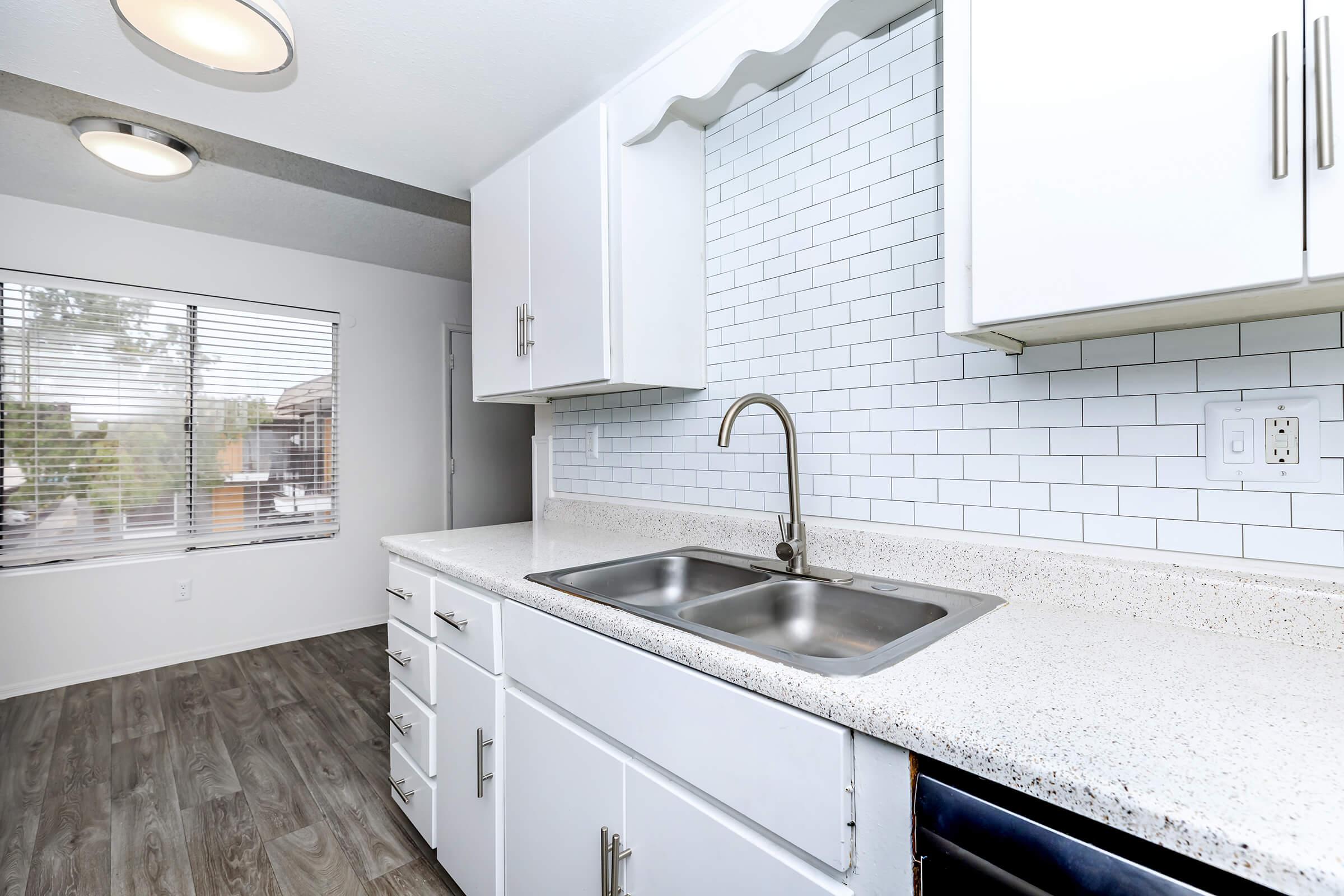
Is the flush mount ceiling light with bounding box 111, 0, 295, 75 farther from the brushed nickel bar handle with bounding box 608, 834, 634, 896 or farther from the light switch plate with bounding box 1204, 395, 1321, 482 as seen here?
the light switch plate with bounding box 1204, 395, 1321, 482

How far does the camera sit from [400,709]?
1.89 meters

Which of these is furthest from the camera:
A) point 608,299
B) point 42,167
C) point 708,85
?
point 42,167

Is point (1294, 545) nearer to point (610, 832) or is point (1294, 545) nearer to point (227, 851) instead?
point (610, 832)

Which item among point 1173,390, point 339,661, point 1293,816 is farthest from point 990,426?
point 339,661

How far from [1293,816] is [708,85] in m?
1.60

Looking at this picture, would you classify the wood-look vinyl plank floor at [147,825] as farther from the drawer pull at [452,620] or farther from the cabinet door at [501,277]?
the cabinet door at [501,277]

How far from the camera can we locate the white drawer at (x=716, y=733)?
2.48 ft

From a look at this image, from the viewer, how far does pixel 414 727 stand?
70.8 inches

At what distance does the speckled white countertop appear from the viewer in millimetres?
505

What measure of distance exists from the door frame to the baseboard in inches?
31.5

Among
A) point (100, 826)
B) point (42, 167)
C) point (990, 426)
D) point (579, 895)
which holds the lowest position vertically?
point (100, 826)

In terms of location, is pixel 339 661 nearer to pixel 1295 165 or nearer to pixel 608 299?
pixel 608 299

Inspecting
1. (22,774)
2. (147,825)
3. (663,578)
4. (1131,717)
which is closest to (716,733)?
(1131,717)

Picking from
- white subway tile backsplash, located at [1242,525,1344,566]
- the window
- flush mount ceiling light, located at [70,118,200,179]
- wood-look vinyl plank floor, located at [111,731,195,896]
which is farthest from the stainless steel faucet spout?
the window
